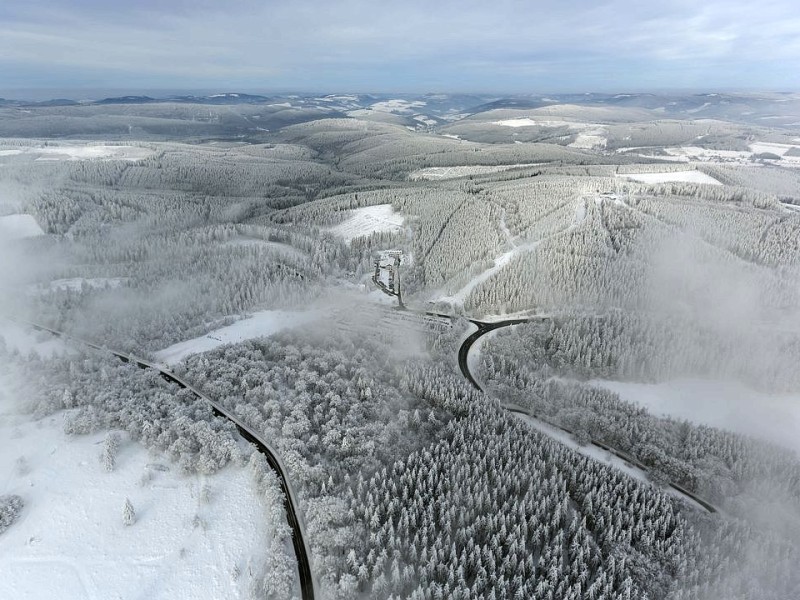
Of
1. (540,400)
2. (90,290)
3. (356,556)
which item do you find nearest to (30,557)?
(356,556)

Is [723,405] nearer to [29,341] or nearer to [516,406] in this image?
[516,406]

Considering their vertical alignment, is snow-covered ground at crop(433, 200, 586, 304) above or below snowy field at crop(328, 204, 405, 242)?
below

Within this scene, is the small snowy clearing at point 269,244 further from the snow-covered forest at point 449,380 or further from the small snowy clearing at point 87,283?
the small snowy clearing at point 87,283

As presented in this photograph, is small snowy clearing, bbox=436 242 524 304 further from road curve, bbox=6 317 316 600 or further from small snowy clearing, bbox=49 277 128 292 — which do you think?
small snowy clearing, bbox=49 277 128 292

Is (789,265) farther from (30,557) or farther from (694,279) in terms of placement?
(30,557)

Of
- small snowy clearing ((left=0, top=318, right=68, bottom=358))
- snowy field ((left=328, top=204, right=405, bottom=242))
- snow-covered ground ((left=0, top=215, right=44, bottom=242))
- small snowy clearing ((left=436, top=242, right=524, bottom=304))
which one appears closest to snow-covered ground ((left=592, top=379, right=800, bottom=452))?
small snowy clearing ((left=436, top=242, right=524, bottom=304))
